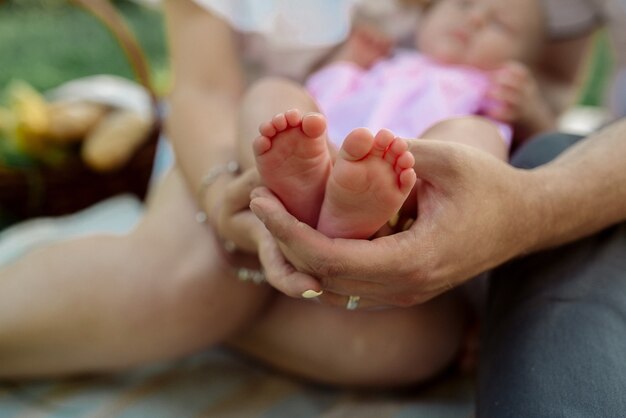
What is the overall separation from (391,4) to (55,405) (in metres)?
0.73

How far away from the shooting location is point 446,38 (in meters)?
1.01

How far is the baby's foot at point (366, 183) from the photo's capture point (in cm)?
51

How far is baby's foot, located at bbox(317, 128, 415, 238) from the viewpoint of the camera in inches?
20.1

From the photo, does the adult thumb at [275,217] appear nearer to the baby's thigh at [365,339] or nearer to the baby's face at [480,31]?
the baby's thigh at [365,339]

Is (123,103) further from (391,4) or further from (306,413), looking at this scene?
(306,413)

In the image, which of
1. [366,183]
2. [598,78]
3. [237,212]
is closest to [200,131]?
[237,212]

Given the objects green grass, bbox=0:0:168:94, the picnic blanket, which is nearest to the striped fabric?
the picnic blanket

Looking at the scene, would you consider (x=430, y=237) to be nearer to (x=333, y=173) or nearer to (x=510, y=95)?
(x=333, y=173)

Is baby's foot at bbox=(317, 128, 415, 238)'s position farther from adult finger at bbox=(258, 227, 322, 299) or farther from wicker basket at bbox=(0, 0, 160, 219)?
wicker basket at bbox=(0, 0, 160, 219)

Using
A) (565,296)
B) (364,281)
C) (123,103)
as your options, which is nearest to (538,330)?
(565,296)

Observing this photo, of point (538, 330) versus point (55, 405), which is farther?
point (55, 405)

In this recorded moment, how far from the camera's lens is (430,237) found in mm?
582

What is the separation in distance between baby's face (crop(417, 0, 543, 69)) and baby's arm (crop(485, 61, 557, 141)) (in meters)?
0.03

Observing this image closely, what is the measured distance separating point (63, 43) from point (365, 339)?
169cm
